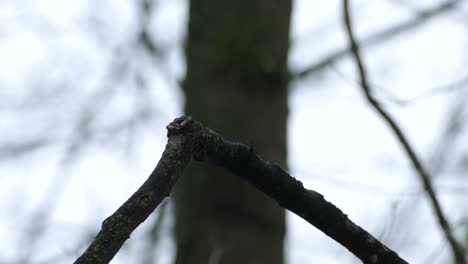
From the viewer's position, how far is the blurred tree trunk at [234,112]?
78.2 inches

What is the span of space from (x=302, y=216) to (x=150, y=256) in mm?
1847

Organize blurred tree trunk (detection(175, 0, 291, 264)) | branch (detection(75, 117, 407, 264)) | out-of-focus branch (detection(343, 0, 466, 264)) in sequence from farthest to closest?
blurred tree trunk (detection(175, 0, 291, 264)) → out-of-focus branch (detection(343, 0, 466, 264)) → branch (detection(75, 117, 407, 264))

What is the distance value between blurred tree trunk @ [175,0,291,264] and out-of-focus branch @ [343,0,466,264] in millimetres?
506

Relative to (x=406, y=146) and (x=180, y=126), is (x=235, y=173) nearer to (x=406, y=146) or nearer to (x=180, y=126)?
(x=180, y=126)

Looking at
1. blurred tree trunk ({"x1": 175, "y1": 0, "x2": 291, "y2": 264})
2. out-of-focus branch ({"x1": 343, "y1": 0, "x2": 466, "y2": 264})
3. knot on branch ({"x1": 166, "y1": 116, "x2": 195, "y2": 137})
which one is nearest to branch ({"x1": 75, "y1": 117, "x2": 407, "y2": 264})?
knot on branch ({"x1": 166, "y1": 116, "x2": 195, "y2": 137})

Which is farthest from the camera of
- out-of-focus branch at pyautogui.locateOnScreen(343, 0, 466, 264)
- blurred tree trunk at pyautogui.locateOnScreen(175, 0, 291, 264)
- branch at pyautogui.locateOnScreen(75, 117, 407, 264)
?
blurred tree trunk at pyautogui.locateOnScreen(175, 0, 291, 264)

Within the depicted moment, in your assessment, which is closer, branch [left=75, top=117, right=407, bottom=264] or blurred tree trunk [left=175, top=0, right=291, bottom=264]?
branch [left=75, top=117, right=407, bottom=264]

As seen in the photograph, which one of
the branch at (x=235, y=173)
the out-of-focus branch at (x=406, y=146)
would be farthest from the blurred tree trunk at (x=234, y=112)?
the branch at (x=235, y=173)

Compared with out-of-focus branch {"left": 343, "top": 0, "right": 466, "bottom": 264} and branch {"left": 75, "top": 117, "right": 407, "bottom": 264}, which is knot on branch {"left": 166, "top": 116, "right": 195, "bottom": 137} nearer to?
branch {"left": 75, "top": 117, "right": 407, "bottom": 264}

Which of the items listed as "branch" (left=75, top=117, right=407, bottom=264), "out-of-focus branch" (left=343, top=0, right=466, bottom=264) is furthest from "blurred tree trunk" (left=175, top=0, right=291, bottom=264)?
"branch" (left=75, top=117, right=407, bottom=264)

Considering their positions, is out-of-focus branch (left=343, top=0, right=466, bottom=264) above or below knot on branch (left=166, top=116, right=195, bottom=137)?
above

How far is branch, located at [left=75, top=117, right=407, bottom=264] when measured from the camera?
0.58 metres

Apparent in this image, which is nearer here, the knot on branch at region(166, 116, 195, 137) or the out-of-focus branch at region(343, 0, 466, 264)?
the knot on branch at region(166, 116, 195, 137)

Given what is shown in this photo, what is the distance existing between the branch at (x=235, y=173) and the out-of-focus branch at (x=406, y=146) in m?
0.65
